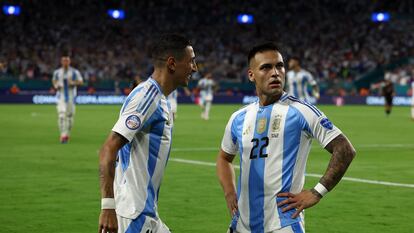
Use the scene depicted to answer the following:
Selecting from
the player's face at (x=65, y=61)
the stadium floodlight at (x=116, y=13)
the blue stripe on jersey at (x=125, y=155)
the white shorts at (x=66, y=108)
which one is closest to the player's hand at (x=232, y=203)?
the blue stripe on jersey at (x=125, y=155)

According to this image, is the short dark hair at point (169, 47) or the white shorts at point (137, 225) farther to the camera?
the short dark hair at point (169, 47)

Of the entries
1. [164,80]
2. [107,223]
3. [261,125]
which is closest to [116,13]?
[164,80]

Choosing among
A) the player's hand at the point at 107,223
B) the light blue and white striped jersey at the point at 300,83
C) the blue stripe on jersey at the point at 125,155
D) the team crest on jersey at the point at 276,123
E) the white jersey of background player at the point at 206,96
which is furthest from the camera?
the white jersey of background player at the point at 206,96

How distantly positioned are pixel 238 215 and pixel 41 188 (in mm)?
8544

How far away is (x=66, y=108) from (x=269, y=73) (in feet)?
62.0

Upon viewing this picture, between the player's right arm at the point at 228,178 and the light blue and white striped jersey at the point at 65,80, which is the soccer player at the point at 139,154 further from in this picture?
the light blue and white striped jersey at the point at 65,80

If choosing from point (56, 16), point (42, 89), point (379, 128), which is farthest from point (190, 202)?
point (56, 16)

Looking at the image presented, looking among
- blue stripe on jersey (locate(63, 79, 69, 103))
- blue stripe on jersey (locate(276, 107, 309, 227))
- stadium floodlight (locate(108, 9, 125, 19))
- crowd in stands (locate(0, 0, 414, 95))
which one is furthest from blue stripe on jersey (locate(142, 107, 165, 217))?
stadium floodlight (locate(108, 9, 125, 19))

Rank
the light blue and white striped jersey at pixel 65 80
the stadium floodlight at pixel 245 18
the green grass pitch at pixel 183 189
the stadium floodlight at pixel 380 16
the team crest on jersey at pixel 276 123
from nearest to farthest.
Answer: the team crest on jersey at pixel 276 123, the green grass pitch at pixel 183 189, the light blue and white striped jersey at pixel 65 80, the stadium floodlight at pixel 380 16, the stadium floodlight at pixel 245 18

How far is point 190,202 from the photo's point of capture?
12.7 meters

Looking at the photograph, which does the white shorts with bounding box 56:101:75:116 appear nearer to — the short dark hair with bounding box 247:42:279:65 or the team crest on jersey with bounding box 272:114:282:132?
the short dark hair with bounding box 247:42:279:65

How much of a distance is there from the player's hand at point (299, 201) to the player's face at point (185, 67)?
3.80 ft

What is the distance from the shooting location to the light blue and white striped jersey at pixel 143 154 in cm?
593

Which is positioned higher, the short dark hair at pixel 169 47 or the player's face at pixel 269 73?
the short dark hair at pixel 169 47
